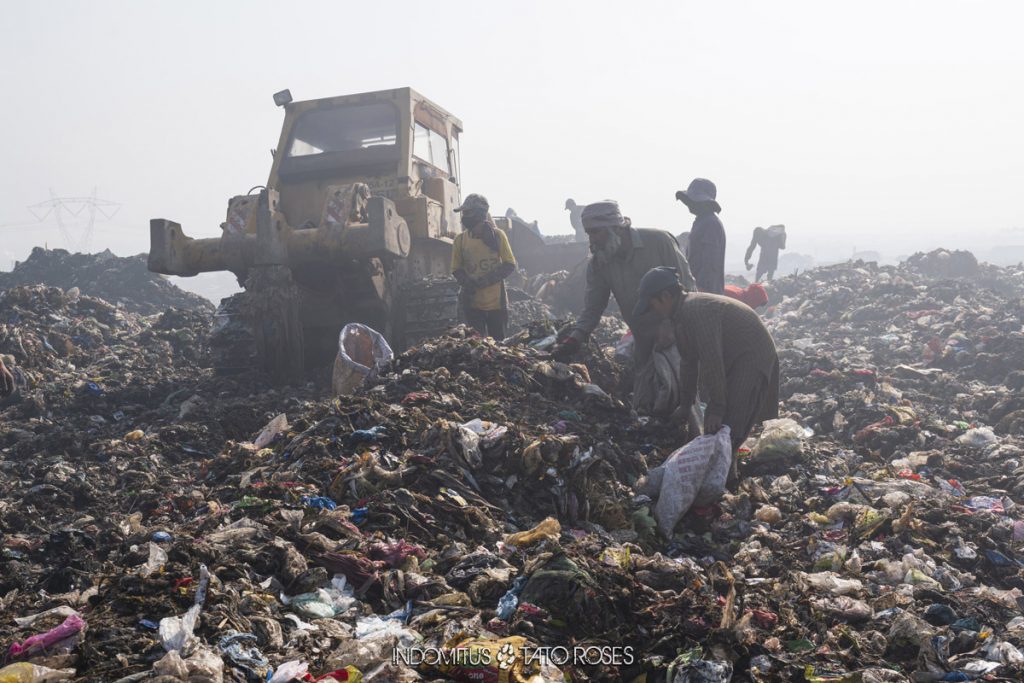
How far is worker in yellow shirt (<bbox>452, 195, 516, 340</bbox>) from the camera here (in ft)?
26.1

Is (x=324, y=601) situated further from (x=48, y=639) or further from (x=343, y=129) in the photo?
(x=343, y=129)

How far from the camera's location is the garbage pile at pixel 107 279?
757 inches

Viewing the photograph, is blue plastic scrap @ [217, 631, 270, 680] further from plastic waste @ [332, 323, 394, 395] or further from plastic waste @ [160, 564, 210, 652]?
plastic waste @ [332, 323, 394, 395]

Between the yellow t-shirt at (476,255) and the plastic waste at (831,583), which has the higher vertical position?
the yellow t-shirt at (476,255)

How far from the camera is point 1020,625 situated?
11.4ft

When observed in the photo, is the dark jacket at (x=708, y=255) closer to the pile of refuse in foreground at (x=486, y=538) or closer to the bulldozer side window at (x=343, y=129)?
the pile of refuse in foreground at (x=486, y=538)

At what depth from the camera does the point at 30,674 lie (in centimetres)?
247

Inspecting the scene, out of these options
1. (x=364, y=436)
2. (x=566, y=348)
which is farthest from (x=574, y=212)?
(x=364, y=436)

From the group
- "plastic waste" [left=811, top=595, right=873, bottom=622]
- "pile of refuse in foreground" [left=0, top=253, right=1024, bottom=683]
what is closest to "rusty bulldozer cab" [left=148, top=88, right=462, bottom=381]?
"pile of refuse in foreground" [left=0, top=253, right=1024, bottom=683]

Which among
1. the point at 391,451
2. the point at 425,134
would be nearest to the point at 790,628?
the point at 391,451

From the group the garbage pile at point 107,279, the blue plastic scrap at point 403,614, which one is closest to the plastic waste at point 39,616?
the blue plastic scrap at point 403,614

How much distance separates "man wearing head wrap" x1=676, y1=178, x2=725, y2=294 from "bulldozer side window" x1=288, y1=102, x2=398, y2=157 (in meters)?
3.93

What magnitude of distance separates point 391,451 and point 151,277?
694 inches

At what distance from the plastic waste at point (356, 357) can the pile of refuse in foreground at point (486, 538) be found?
0.35 m
